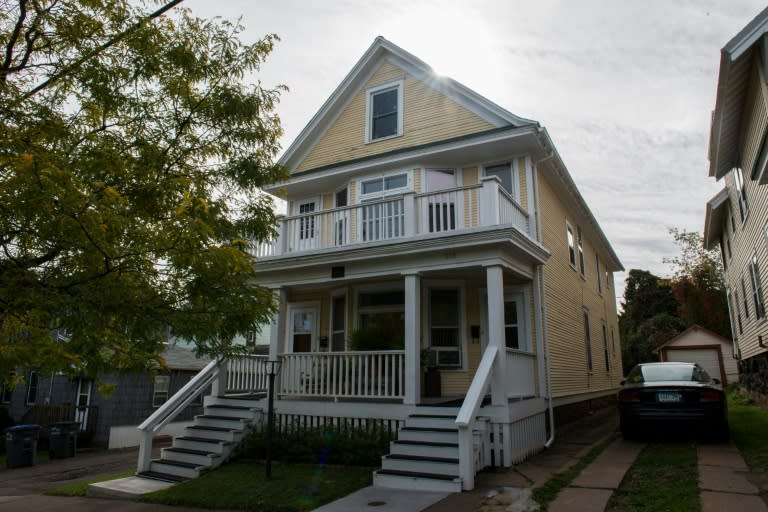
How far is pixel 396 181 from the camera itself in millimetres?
13891

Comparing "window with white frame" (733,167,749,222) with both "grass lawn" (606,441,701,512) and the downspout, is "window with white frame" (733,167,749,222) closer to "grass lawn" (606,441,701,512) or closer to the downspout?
the downspout

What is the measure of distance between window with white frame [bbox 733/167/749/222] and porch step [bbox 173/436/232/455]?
14.7 meters

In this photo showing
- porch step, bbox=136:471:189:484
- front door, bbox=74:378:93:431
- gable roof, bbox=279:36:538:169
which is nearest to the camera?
porch step, bbox=136:471:189:484

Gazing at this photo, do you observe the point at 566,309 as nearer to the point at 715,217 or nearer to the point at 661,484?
the point at 661,484

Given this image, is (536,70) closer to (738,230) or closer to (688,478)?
(688,478)

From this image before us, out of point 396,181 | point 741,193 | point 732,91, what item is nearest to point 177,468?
point 396,181

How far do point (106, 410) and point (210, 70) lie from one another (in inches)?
588

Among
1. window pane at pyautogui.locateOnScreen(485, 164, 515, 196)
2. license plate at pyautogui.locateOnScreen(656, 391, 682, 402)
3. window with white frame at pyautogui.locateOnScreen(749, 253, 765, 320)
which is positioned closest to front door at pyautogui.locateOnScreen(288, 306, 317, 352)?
window pane at pyautogui.locateOnScreen(485, 164, 515, 196)

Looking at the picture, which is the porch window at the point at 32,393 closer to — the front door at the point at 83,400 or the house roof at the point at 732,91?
the front door at the point at 83,400

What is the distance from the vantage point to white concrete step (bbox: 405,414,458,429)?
9.00 meters

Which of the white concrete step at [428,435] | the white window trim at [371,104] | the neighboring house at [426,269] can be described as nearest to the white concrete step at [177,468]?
the neighboring house at [426,269]

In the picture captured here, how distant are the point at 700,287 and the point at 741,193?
2996 centimetres

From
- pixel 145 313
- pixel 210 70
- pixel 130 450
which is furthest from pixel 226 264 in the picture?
pixel 130 450

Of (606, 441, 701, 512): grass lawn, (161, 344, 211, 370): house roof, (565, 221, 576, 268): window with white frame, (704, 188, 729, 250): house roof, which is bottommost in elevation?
(606, 441, 701, 512): grass lawn
